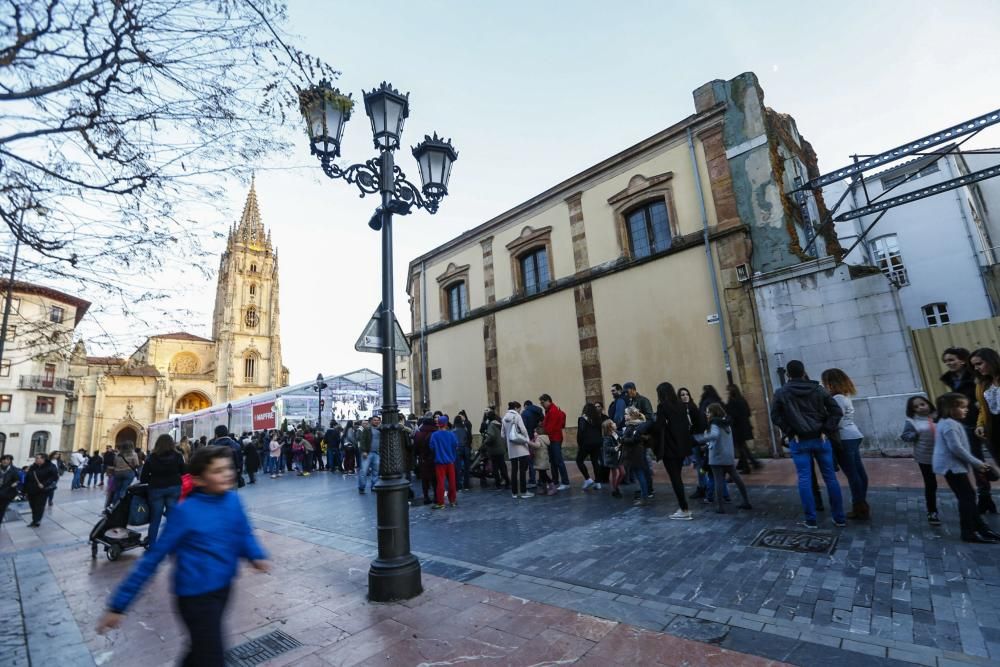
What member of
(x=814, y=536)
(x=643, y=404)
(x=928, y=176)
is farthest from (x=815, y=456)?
(x=928, y=176)

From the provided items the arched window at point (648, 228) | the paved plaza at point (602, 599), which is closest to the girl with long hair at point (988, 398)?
the paved plaza at point (602, 599)

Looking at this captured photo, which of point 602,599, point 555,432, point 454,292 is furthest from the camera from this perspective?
point 454,292

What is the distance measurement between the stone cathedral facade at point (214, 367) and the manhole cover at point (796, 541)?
6186 centimetres

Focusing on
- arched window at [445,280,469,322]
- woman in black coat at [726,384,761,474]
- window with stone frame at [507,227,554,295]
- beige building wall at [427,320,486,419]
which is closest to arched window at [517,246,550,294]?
window with stone frame at [507,227,554,295]

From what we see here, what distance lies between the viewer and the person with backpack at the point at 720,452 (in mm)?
6000

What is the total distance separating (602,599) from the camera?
368cm

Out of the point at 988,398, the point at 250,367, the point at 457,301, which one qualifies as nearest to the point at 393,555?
the point at 988,398

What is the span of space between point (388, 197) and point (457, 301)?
1438cm

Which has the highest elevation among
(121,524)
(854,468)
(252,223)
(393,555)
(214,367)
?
(252,223)

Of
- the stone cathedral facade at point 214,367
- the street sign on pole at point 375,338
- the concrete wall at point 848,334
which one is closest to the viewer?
the street sign on pole at point 375,338

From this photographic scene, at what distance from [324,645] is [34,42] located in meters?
6.30

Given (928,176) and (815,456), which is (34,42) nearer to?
(815,456)

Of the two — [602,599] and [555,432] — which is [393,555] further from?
[555,432]

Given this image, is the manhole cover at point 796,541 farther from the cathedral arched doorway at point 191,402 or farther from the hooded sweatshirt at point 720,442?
the cathedral arched doorway at point 191,402
